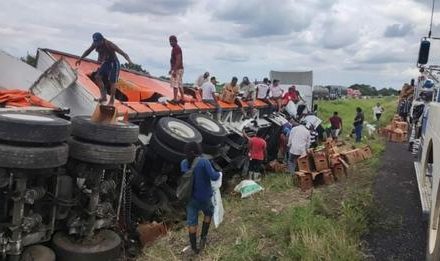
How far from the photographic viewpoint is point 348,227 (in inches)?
251

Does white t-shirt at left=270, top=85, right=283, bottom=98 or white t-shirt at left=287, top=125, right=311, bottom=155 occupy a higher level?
white t-shirt at left=270, top=85, right=283, bottom=98

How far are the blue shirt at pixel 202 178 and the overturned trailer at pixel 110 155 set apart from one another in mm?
850

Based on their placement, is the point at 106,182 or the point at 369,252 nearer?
the point at 369,252

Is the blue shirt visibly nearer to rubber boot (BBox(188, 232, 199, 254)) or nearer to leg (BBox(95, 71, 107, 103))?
rubber boot (BBox(188, 232, 199, 254))

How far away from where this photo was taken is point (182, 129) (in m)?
9.26

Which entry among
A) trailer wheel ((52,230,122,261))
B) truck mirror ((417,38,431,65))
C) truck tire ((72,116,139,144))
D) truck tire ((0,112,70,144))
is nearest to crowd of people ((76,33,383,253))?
truck tire ((72,116,139,144))

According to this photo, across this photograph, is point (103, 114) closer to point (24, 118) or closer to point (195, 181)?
point (24, 118)

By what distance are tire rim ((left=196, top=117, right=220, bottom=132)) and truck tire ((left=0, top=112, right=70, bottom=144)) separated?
477 centimetres

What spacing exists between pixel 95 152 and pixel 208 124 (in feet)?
14.9

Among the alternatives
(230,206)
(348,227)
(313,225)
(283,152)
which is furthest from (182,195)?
(283,152)

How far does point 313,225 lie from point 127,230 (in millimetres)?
2813

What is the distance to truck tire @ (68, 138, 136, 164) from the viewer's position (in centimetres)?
611

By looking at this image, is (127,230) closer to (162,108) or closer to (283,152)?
(162,108)

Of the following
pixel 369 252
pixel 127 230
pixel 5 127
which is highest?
pixel 5 127
